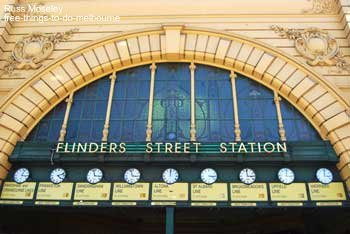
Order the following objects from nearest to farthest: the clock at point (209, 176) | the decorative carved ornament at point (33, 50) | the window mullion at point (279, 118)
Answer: the clock at point (209, 176)
the window mullion at point (279, 118)
the decorative carved ornament at point (33, 50)

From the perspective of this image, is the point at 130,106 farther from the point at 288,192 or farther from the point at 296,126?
the point at 288,192

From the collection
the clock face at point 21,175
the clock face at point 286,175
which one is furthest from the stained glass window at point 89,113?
the clock face at point 286,175

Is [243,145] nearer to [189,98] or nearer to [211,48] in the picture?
[189,98]

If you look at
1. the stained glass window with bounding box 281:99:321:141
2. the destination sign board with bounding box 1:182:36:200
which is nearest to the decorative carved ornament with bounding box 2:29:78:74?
the destination sign board with bounding box 1:182:36:200

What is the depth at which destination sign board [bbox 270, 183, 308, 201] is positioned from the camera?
10.8 m

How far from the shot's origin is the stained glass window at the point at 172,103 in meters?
12.5

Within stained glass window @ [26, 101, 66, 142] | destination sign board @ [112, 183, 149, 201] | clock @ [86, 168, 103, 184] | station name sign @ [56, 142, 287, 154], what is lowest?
destination sign board @ [112, 183, 149, 201]

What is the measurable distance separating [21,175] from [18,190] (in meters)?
0.58

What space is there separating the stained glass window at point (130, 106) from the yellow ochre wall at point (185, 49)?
0.57m

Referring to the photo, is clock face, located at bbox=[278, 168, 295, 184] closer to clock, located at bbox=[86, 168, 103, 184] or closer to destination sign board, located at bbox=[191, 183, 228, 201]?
destination sign board, located at bbox=[191, 183, 228, 201]

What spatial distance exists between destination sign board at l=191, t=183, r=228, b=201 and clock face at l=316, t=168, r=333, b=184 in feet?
11.0

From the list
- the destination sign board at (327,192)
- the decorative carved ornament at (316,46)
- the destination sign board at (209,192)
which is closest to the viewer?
the destination sign board at (327,192)

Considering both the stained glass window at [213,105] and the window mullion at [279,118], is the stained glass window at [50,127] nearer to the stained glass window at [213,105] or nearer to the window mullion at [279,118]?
the stained glass window at [213,105]

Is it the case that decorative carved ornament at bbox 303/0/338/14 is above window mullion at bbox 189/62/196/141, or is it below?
above
